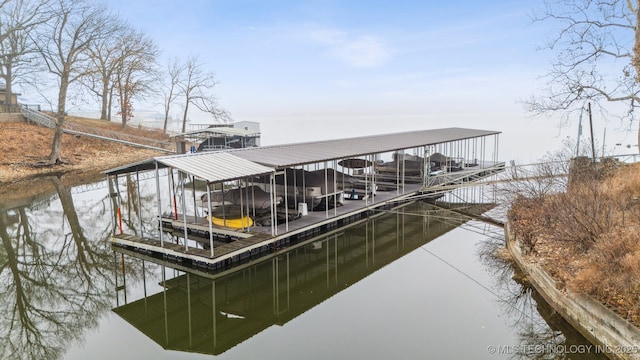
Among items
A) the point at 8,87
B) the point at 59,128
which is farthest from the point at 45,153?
the point at 8,87

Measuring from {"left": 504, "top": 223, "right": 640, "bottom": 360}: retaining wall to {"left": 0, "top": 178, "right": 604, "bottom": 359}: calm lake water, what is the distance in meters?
0.23

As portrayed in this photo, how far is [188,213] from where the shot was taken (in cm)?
1742

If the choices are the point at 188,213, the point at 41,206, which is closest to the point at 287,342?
the point at 188,213

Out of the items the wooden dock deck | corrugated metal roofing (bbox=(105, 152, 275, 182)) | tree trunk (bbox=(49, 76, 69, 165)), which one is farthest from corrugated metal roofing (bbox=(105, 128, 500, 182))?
tree trunk (bbox=(49, 76, 69, 165))

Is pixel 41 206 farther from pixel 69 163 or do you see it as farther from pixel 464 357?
pixel 464 357

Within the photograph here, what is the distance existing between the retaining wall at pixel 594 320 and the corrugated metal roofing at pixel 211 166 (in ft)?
25.9

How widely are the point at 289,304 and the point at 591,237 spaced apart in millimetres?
7387

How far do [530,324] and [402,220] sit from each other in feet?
30.3

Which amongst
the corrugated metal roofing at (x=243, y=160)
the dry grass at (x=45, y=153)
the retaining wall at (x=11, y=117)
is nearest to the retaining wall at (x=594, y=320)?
the corrugated metal roofing at (x=243, y=160)

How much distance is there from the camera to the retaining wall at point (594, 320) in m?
7.14

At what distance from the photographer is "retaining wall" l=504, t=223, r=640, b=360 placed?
7.14 meters

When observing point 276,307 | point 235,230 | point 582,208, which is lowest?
point 276,307

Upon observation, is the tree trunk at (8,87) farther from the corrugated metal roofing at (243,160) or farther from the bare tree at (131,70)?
the corrugated metal roofing at (243,160)

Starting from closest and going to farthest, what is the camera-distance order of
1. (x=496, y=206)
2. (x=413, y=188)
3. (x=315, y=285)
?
(x=315, y=285)
(x=496, y=206)
(x=413, y=188)
